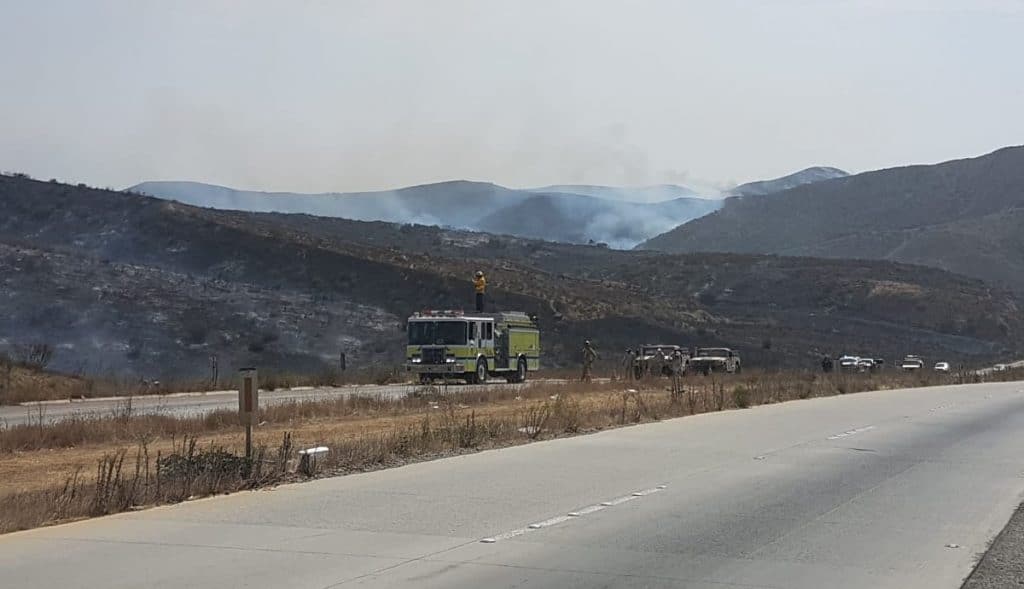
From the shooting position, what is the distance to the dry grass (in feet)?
42.0

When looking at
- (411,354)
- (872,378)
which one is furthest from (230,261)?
(872,378)

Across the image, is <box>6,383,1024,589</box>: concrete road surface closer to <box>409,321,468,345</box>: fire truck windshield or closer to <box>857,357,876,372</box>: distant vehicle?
<box>409,321,468,345</box>: fire truck windshield

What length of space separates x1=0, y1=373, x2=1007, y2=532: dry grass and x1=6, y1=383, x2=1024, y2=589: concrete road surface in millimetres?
675

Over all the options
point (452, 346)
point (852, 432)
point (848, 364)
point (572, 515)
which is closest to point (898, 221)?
point (848, 364)

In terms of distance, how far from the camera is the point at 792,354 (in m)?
75.0

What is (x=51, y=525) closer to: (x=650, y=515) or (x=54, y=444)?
(x=650, y=515)

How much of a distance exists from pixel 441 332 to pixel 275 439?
A: 2262 centimetres

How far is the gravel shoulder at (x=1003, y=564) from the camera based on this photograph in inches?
376

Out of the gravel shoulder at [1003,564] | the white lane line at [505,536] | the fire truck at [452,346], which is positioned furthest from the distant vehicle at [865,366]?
the white lane line at [505,536]

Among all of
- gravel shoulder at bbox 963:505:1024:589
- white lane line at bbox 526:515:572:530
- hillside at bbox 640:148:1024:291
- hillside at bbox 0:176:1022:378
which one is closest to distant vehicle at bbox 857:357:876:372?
hillside at bbox 0:176:1022:378

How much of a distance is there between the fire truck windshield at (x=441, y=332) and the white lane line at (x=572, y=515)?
92.1ft

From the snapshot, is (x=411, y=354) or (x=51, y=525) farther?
(x=411, y=354)

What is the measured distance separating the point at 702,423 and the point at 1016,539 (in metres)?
13.4

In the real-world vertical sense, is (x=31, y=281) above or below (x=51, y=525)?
above
